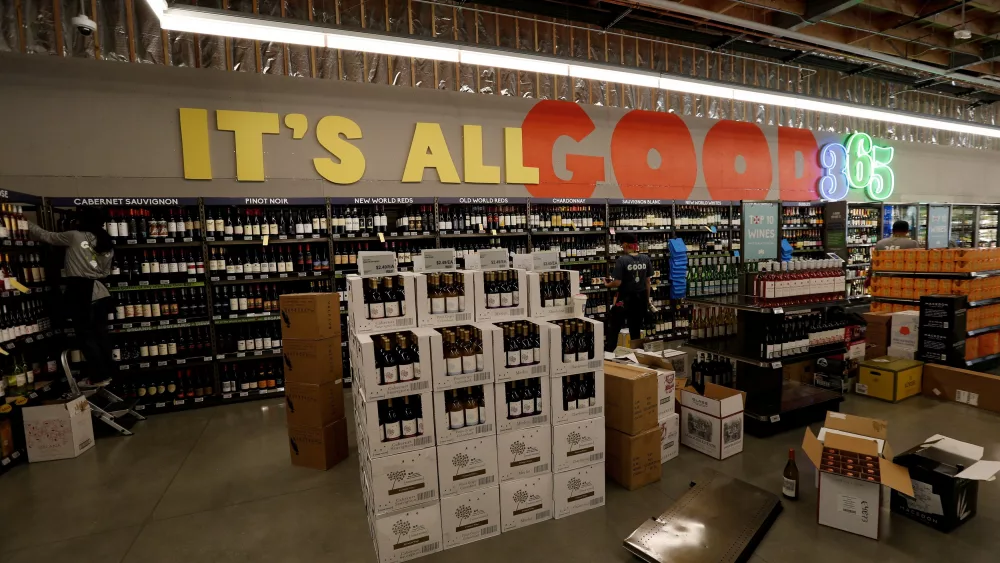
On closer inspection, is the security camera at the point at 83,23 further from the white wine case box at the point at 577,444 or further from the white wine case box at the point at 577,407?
the white wine case box at the point at 577,444

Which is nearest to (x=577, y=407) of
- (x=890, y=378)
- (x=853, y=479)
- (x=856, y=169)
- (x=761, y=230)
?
(x=853, y=479)

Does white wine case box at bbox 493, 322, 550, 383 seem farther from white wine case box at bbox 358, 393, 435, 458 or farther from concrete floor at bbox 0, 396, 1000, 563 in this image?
concrete floor at bbox 0, 396, 1000, 563

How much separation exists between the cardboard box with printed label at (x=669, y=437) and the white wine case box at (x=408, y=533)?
185cm

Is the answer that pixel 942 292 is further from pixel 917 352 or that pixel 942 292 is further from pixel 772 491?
pixel 772 491

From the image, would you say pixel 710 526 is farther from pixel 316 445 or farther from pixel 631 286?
pixel 631 286

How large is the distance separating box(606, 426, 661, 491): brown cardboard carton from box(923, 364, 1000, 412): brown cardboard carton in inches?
150

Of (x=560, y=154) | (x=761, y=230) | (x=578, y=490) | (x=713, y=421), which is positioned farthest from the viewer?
(x=761, y=230)

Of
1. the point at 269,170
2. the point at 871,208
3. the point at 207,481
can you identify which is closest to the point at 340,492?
the point at 207,481

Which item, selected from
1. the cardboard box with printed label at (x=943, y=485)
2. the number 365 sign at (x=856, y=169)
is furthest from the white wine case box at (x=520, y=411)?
the number 365 sign at (x=856, y=169)

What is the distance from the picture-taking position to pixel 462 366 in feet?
9.02

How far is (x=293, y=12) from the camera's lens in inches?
230

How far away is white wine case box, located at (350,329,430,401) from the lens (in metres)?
2.54

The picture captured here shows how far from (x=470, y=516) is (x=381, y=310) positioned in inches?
53.0

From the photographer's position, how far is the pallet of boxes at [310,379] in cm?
375
